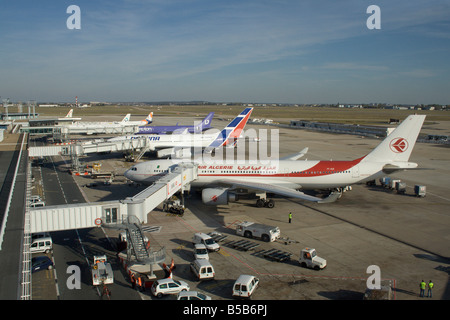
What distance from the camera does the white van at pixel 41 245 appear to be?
2780cm

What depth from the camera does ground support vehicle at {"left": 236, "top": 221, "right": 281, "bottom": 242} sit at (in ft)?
101

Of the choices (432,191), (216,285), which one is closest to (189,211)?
(216,285)

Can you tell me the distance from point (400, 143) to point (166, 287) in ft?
116

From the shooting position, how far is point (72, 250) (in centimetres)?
2880

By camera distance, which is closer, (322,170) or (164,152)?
(322,170)

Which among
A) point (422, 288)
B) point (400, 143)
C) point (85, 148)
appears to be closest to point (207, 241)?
point (422, 288)

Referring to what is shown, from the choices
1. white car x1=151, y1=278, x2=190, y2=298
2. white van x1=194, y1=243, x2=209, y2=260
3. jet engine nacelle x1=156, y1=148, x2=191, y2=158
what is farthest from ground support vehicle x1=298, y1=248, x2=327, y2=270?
jet engine nacelle x1=156, y1=148, x2=191, y2=158

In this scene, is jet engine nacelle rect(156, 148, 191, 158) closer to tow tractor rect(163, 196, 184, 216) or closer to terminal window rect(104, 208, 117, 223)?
tow tractor rect(163, 196, 184, 216)

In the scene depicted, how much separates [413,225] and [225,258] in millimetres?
20564

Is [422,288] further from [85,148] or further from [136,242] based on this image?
Result: [85,148]

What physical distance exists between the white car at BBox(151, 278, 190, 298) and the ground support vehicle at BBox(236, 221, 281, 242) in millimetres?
10633

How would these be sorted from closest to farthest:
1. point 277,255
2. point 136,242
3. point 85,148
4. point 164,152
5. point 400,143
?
point 136,242 < point 277,255 < point 400,143 < point 85,148 < point 164,152

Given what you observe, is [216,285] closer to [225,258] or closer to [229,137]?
[225,258]

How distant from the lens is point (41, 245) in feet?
92.1
